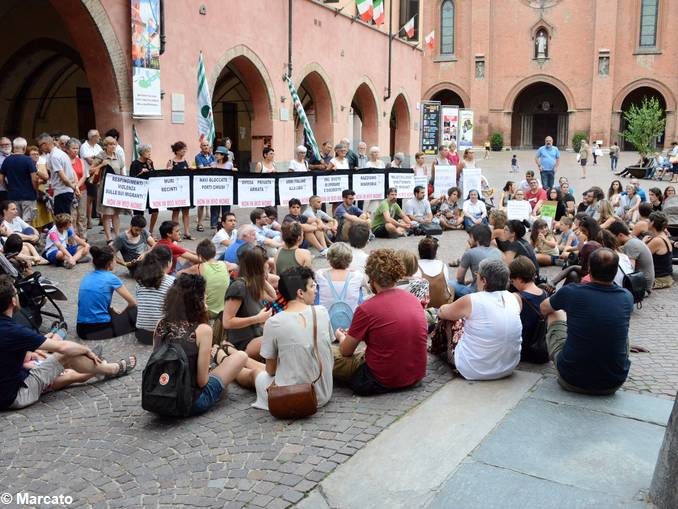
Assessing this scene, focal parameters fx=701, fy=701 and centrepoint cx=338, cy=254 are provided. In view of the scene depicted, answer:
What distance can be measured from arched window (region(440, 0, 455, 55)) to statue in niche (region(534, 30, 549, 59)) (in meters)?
5.97

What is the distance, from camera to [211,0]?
1742 cm

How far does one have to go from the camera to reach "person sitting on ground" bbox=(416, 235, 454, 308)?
7.63 m

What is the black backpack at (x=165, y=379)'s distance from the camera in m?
4.91

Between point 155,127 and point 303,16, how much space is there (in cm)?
821

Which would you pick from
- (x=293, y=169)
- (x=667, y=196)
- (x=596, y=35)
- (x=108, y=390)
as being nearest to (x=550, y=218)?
(x=667, y=196)

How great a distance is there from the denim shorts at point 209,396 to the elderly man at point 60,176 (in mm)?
7322

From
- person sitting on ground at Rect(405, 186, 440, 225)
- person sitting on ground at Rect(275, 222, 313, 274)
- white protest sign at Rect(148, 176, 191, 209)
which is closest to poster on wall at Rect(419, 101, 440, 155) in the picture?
person sitting on ground at Rect(405, 186, 440, 225)

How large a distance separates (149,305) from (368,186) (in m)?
8.74

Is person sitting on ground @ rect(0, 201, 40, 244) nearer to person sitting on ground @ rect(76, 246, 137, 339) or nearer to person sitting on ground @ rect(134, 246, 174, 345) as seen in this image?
person sitting on ground @ rect(76, 246, 137, 339)

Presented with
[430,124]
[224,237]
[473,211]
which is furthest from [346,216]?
[430,124]

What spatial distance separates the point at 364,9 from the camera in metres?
25.1

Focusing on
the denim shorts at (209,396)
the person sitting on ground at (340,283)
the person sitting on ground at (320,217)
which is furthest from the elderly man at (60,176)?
the denim shorts at (209,396)

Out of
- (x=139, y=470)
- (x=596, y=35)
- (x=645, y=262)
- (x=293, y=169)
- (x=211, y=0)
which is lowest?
(x=139, y=470)

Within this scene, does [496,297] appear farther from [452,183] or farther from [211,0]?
[211,0]
